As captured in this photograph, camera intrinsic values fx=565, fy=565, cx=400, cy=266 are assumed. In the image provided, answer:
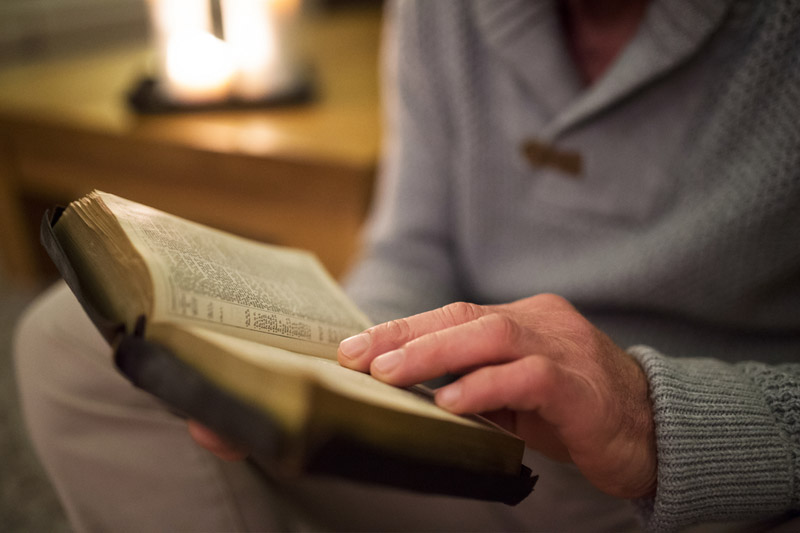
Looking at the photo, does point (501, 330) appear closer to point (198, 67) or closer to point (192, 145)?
point (192, 145)

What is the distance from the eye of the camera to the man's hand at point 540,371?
250mm

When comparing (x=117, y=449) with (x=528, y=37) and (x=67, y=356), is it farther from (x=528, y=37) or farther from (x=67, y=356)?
(x=528, y=37)

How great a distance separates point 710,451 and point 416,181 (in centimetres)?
36

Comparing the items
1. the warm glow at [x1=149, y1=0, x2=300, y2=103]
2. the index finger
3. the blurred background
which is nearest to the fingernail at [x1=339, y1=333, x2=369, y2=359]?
the index finger

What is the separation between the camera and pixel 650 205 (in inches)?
18.0

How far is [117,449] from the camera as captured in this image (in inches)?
16.3

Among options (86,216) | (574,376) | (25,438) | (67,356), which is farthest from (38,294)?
(574,376)

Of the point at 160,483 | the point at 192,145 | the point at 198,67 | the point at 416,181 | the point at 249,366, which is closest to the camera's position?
the point at 249,366

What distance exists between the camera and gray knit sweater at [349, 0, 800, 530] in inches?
12.3

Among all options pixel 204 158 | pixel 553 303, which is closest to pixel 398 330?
pixel 553 303

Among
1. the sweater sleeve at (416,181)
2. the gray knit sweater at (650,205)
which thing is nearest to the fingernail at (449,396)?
the gray knit sweater at (650,205)

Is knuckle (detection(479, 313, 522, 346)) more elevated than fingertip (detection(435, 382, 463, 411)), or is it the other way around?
knuckle (detection(479, 313, 522, 346))

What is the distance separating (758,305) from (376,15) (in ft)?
5.76

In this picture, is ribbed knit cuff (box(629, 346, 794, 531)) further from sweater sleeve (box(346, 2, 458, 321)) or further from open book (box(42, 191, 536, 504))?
sweater sleeve (box(346, 2, 458, 321))
